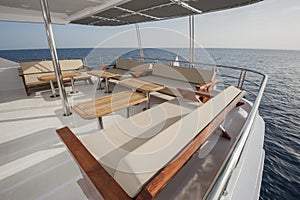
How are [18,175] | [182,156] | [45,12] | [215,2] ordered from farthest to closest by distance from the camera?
[215,2]
[45,12]
[18,175]
[182,156]

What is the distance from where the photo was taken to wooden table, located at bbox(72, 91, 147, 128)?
1612 mm

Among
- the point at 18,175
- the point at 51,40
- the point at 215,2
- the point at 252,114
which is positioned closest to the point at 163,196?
the point at 252,114

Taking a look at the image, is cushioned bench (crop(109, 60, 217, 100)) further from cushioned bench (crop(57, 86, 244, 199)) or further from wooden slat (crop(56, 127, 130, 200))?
wooden slat (crop(56, 127, 130, 200))

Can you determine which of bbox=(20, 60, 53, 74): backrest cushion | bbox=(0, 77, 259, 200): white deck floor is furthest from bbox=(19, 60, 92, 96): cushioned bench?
bbox=(0, 77, 259, 200): white deck floor

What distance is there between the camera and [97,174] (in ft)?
2.43

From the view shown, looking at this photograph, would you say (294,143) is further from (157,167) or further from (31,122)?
(31,122)

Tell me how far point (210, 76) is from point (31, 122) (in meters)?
3.35

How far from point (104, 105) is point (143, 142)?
2.75 feet

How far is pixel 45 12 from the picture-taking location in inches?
83.5

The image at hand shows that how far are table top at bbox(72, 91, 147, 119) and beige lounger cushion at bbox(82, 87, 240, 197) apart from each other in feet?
0.99

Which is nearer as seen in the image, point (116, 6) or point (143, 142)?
point (143, 142)

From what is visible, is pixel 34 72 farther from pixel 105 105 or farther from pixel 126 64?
pixel 105 105

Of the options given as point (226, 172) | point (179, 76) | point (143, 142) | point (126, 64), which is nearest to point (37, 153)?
point (143, 142)

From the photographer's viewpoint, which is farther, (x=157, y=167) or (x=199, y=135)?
(x=199, y=135)
